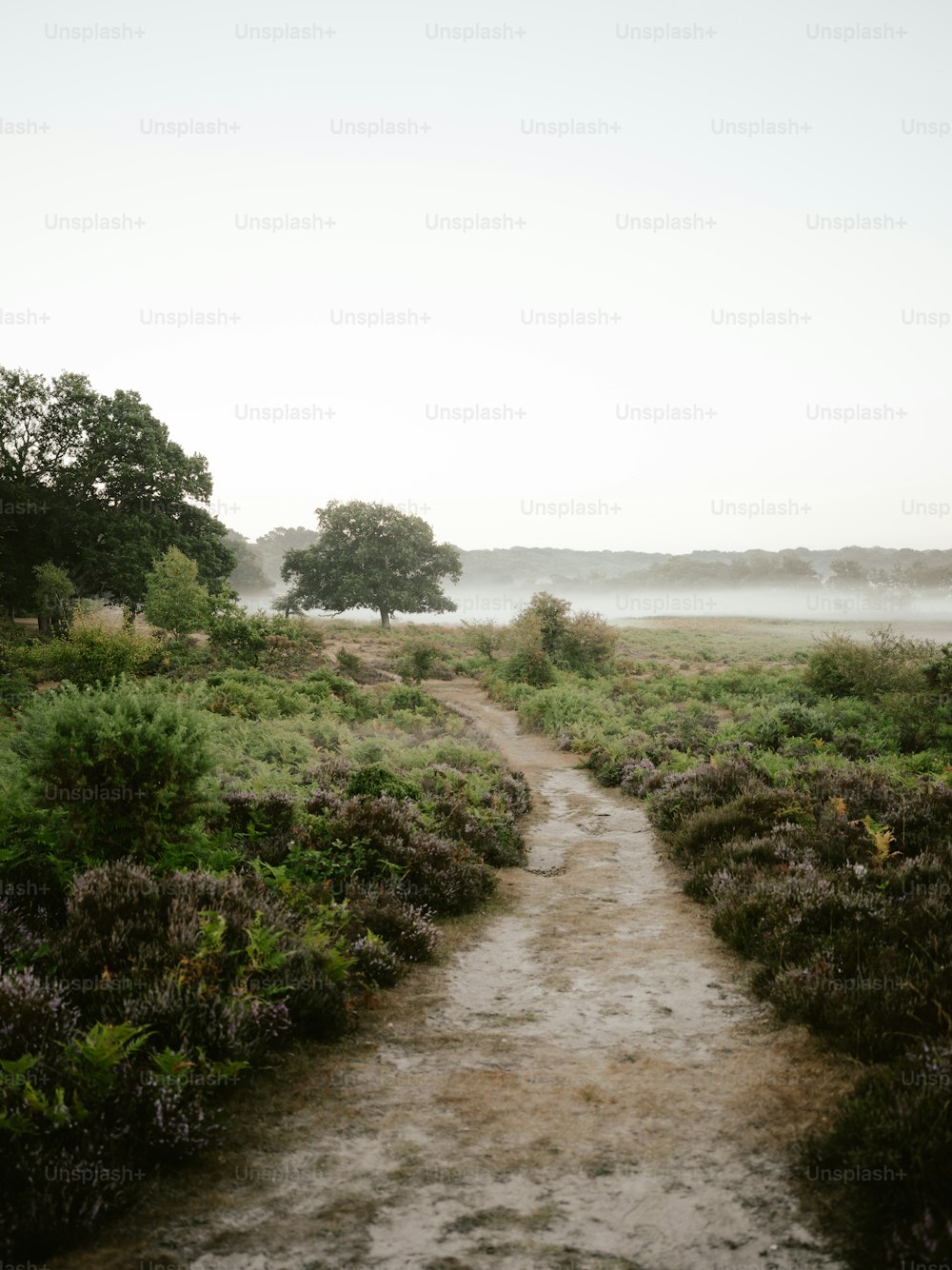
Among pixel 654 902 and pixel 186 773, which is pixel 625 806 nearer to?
pixel 654 902

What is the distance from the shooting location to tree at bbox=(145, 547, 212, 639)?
2809 cm

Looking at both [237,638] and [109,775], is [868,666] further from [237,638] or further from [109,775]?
[237,638]

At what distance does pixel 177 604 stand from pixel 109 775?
24.0 meters

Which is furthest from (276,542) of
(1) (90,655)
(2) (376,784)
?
(2) (376,784)

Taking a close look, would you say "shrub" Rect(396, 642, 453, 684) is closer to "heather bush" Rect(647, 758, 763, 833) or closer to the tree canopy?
the tree canopy

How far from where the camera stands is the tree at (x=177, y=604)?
92.2ft

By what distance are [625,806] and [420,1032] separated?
334 inches

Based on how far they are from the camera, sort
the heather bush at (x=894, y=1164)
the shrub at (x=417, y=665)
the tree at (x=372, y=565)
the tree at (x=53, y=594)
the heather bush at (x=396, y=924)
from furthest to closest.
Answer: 1. the tree at (x=372, y=565)
2. the tree at (x=53, y=594)
3. the shrub at (x=417, y=665)
4. the heather bush at (x=396, y=924)
5. the heather bush at (x=894, y=1164)

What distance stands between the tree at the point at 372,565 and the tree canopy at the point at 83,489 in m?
22.0

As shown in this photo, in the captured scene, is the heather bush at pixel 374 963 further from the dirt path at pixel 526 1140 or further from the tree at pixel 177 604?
the tree at pixel 177 604

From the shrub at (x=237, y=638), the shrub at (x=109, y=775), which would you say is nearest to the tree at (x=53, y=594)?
the shrub at (x=237, y=638)

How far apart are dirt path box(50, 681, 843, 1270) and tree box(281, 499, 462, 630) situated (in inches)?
2106

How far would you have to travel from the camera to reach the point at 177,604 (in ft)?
93.4

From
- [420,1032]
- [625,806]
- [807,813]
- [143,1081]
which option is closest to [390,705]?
[625,806]
